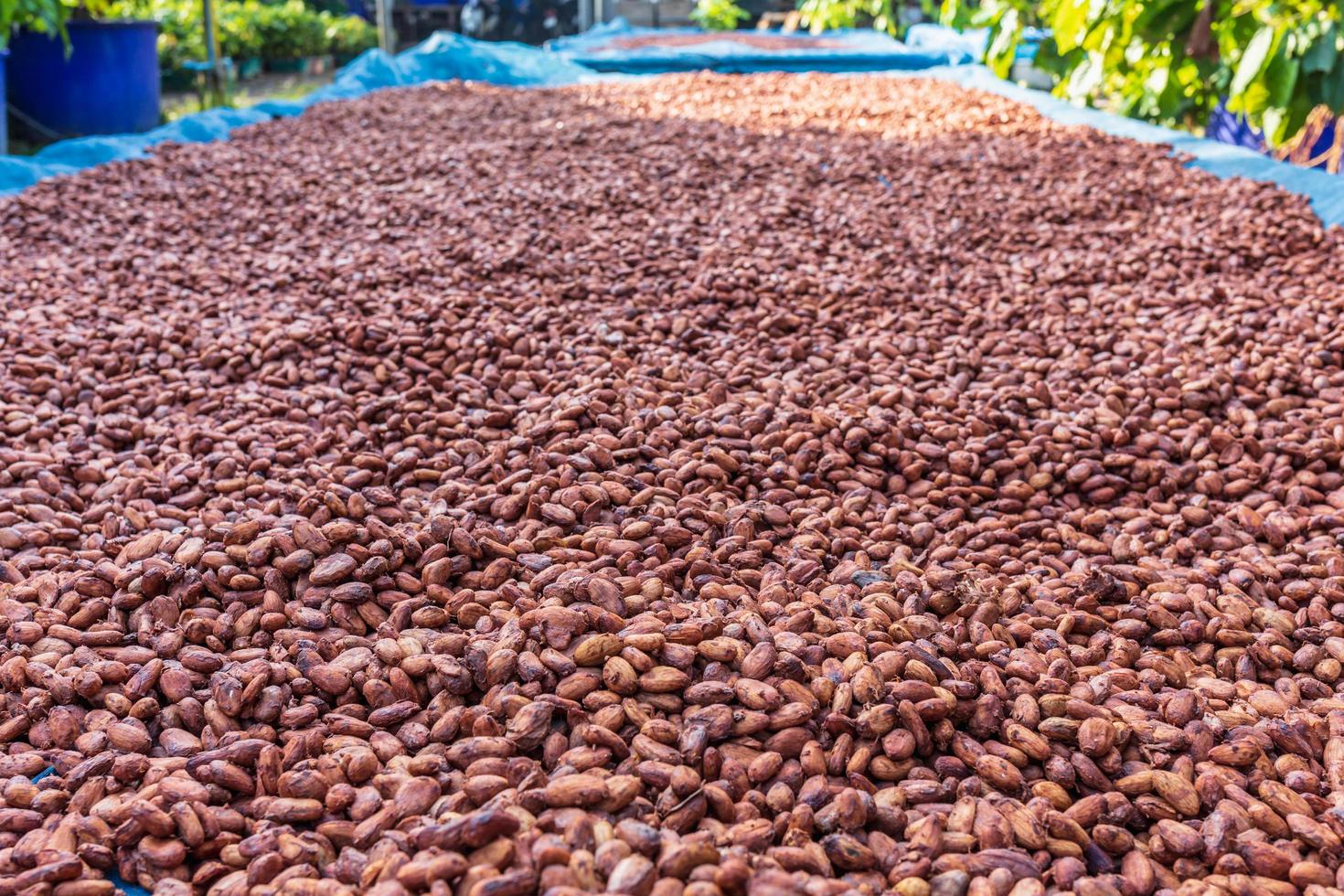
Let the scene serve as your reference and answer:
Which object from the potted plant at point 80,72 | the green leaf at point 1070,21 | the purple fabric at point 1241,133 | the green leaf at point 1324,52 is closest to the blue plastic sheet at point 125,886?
the green leaf at point 1324,52

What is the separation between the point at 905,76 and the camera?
7.96 metres

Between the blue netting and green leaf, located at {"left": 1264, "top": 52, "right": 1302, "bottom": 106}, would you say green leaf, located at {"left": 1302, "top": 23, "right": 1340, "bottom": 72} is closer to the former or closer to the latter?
green leaf, located at {"left": 1264, "top": 52, "right": 1302, "bottom": 106}

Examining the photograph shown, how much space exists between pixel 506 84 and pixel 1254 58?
528cm

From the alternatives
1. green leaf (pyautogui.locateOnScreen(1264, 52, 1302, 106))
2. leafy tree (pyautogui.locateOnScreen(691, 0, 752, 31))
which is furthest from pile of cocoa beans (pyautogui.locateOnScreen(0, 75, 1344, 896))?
leafy tree (pyautogui.locateOnScreen(691, 0, 752, 31))

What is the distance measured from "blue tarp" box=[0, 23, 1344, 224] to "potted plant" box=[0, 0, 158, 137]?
1425mm

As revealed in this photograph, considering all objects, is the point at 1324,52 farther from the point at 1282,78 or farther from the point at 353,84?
the point at 353,84

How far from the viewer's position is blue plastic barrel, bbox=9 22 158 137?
269 inches

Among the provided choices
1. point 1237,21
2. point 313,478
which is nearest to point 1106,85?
point 1237,21

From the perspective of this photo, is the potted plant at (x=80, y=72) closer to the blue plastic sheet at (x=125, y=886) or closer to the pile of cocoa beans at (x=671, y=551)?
the pile of cocoa beans at (x=671, y=551)

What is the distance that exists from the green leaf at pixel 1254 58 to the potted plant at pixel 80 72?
22.6 ft

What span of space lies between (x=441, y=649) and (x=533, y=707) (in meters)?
0.24

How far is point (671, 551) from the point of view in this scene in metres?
1.96

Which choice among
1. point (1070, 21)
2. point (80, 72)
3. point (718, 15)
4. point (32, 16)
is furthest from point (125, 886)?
point (718, 15)

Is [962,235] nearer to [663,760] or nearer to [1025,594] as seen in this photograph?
[1025,594]
